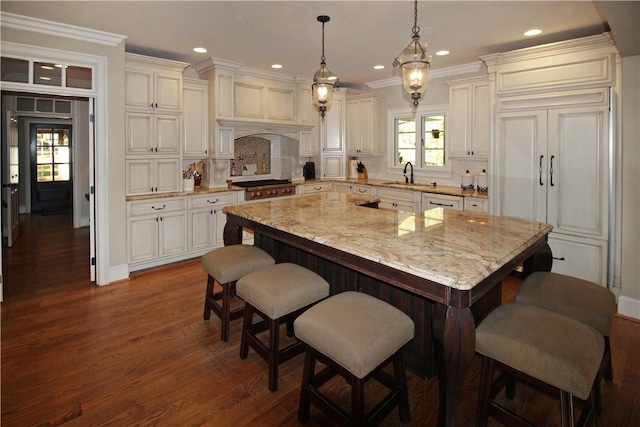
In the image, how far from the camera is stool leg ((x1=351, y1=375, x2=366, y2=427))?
1.69m

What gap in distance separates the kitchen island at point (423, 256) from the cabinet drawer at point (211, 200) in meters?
1.79

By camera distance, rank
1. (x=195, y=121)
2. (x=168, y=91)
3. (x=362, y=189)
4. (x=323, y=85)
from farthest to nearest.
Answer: (x=362, y=189) → (x=195, y=121) → (x=168, y=91) → (x=323, y=85)

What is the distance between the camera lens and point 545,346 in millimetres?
1563

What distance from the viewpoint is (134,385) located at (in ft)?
7.67

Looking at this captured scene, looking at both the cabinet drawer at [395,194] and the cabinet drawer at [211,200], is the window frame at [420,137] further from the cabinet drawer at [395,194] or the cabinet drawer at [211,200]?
the cabinet drawer at [211,200]

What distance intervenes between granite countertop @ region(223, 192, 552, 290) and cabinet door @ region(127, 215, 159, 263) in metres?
1.84

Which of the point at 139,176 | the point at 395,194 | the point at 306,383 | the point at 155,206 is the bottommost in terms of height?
the point at 306,383

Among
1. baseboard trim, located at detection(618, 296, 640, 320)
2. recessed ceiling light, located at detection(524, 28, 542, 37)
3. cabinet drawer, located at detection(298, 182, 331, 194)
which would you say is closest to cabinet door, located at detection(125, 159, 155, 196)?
cabinet drawer, located at detection(298, 182, 331, 194)

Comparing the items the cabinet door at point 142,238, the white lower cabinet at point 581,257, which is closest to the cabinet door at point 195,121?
the cabinet door at point 142,238

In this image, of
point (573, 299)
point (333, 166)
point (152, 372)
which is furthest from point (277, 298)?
point (333, 166)

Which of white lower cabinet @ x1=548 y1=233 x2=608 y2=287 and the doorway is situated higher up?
the doorway

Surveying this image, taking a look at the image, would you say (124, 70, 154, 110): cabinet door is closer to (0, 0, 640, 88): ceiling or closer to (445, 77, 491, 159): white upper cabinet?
(0, 0, 640, 88): ceiling

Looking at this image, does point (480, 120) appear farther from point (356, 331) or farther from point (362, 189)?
point (356, 331)

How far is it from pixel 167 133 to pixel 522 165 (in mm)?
4176
